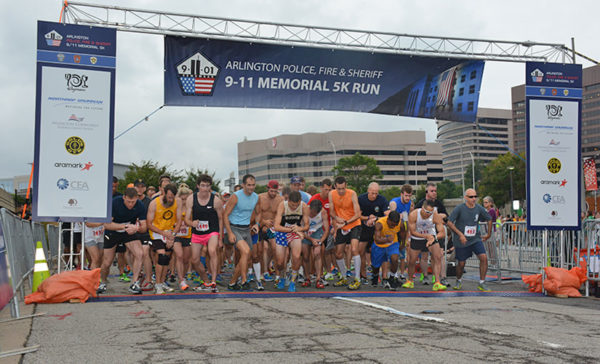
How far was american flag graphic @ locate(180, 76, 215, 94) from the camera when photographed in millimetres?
14539

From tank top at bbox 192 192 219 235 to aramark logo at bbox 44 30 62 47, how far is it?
347 cm

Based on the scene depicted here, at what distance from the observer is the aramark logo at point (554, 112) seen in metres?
11.2

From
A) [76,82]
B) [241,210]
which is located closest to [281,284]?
[241,210]

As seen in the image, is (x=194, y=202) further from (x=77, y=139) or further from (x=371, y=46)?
(x=371, y=46)

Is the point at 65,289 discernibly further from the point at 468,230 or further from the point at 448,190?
the point at 448,190

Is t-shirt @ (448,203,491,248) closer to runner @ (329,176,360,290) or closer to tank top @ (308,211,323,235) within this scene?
runner @ (329,176,360,290)

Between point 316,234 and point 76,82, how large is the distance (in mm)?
4911

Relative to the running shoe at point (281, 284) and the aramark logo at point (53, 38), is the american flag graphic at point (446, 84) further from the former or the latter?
the aramark logo at point (53, 38)

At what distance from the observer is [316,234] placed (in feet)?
34.6

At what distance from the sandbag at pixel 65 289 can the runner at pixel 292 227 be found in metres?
3.16

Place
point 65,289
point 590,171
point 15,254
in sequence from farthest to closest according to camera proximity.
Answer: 1. point 590,171
2. point 65,289
3. point 15,254

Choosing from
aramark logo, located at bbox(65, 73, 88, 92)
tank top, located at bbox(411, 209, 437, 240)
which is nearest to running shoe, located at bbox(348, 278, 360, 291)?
tank top, located at bbox(411, 209, 437, 240)

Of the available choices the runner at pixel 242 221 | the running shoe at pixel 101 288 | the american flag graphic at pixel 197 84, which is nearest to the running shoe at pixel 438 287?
the runner at pixel 242 221

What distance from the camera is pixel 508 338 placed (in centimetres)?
557
